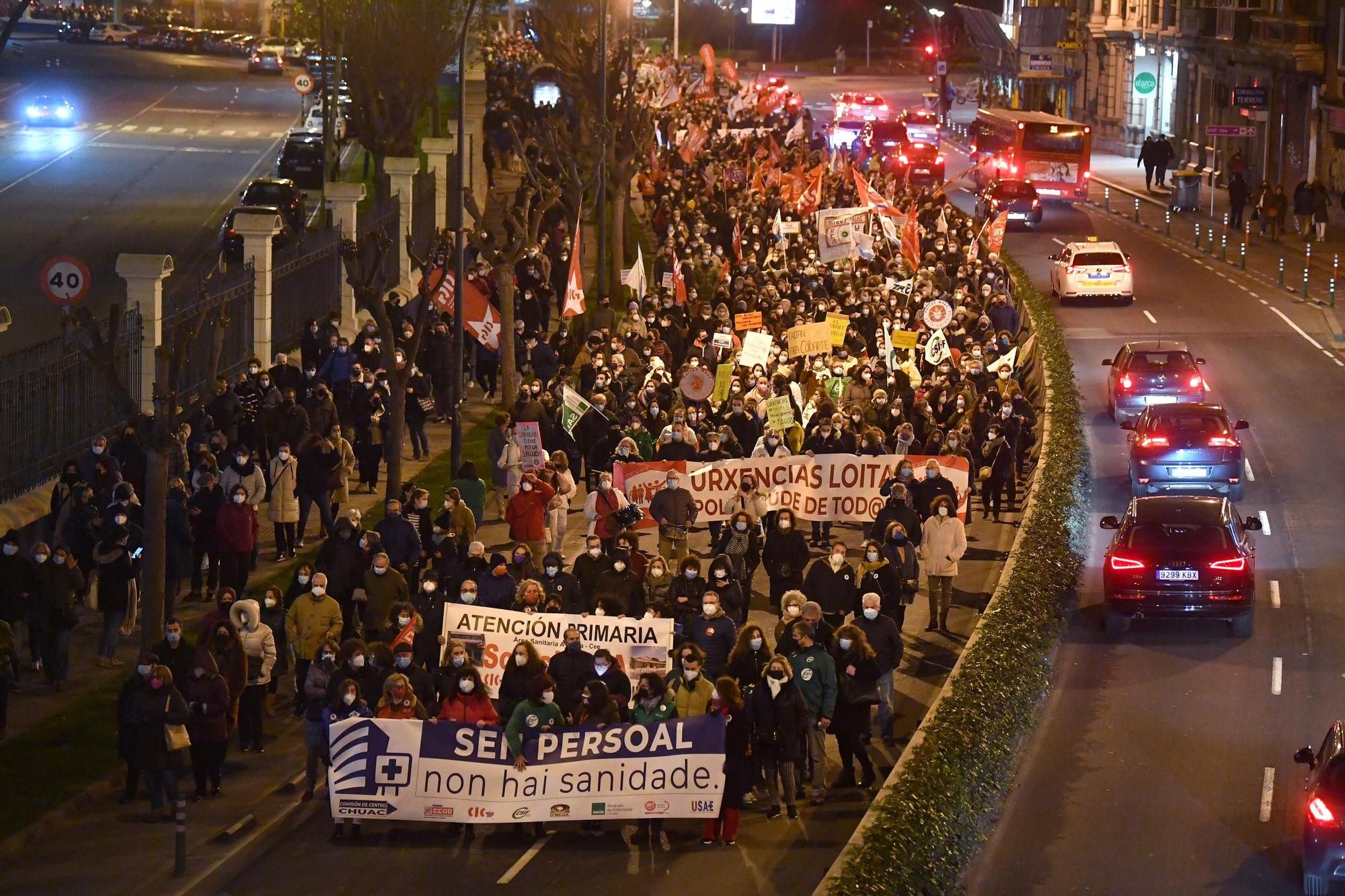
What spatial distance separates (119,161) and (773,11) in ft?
195

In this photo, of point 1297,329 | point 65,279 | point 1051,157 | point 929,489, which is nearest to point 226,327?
point 65,279

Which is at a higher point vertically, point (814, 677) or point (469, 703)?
point (814, 677)

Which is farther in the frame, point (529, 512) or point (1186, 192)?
point (1186, 192)

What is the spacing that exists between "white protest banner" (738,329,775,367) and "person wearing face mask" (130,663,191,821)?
13.7 metres

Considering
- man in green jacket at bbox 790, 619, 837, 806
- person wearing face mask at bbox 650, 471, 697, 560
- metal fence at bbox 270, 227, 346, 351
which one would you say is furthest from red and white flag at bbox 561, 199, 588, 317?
man in green jacket at bbox 790, 619, 837, 806

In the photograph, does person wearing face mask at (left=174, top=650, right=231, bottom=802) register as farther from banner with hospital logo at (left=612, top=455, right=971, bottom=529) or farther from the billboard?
the billboard

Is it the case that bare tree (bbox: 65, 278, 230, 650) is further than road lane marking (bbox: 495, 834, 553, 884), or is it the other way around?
bare tree (bbox: 65, 278, 230, 650)

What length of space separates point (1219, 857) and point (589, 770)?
472 centimetres

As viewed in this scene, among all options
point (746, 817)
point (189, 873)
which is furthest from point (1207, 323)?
point (189, 873)

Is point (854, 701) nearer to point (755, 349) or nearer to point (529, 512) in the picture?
point (529, 512)

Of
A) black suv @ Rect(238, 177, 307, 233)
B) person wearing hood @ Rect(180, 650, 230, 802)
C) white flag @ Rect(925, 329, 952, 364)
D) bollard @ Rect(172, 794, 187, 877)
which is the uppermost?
black suv @ Rect(238, 177, 307, 233)

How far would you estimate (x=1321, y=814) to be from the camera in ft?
46.3

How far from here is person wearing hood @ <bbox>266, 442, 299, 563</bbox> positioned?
23.7 meters

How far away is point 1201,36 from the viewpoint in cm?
6875
